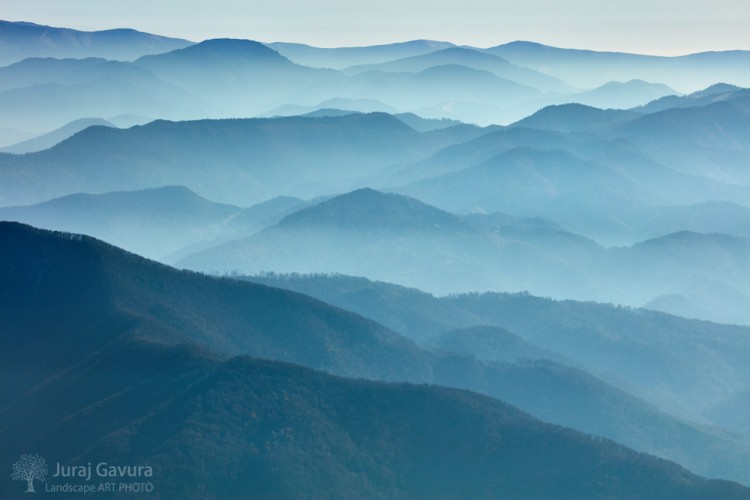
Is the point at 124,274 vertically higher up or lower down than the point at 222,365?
higher up

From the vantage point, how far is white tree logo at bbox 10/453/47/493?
68.6 m

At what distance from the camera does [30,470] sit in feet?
228

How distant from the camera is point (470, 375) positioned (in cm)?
10675

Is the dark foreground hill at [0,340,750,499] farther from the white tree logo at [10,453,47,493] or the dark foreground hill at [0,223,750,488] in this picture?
the dark foreground hill at [0,223,750,488]

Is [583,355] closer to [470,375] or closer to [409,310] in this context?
[409,310]

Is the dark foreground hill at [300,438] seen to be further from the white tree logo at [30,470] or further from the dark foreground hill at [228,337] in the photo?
the dark foreground hill at [228,337]

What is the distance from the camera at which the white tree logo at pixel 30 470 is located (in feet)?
225


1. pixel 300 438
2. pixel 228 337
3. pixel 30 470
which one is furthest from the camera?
pixel 228 337

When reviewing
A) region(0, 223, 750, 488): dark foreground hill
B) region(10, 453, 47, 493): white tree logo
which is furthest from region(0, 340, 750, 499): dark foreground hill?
region(0, 223, 750, 488): dark foreground hill

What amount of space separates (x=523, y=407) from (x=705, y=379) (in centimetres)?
3818

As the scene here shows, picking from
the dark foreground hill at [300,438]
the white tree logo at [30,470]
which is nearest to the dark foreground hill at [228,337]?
the dark foreground hill at [300,438]

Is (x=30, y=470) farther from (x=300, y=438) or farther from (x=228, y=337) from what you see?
(x=228, y=337)

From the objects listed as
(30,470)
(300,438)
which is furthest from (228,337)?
(30,470)

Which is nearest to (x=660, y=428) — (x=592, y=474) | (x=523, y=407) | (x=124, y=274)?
(x=523, y=407)
